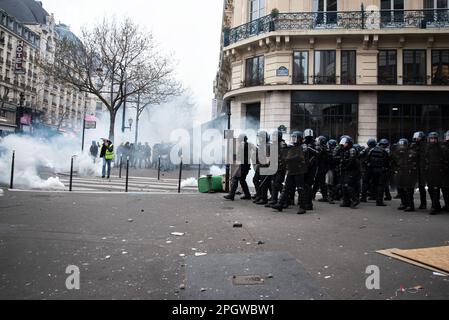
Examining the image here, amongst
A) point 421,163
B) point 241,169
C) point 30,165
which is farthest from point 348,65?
point 30,165

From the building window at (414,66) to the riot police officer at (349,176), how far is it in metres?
12.6

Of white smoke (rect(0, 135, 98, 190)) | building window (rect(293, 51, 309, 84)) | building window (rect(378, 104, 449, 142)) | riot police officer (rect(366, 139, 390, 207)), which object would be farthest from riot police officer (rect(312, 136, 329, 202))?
building window (rect(378, 104, 449, 142))

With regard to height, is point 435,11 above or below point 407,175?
above

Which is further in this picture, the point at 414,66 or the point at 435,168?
the point at 414,66

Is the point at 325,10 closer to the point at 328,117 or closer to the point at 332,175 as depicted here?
the point at 328,117

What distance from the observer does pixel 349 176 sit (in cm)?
873

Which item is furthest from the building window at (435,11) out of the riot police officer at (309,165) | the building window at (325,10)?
the riot police officer at (309,165)

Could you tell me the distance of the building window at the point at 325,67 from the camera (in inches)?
751

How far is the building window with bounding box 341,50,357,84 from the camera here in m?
19.0

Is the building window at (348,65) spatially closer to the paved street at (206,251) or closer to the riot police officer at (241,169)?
the riot police officer at (241,169)

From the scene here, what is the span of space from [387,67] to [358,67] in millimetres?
1644

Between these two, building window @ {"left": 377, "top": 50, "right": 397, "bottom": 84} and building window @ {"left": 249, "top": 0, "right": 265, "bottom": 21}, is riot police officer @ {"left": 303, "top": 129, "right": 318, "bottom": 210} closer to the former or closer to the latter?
building window @ {"left": 377, "top": 50, "right": 397, "bottom": 84}

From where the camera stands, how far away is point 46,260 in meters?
4.10

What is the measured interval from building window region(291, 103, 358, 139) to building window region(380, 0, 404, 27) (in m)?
4.90
